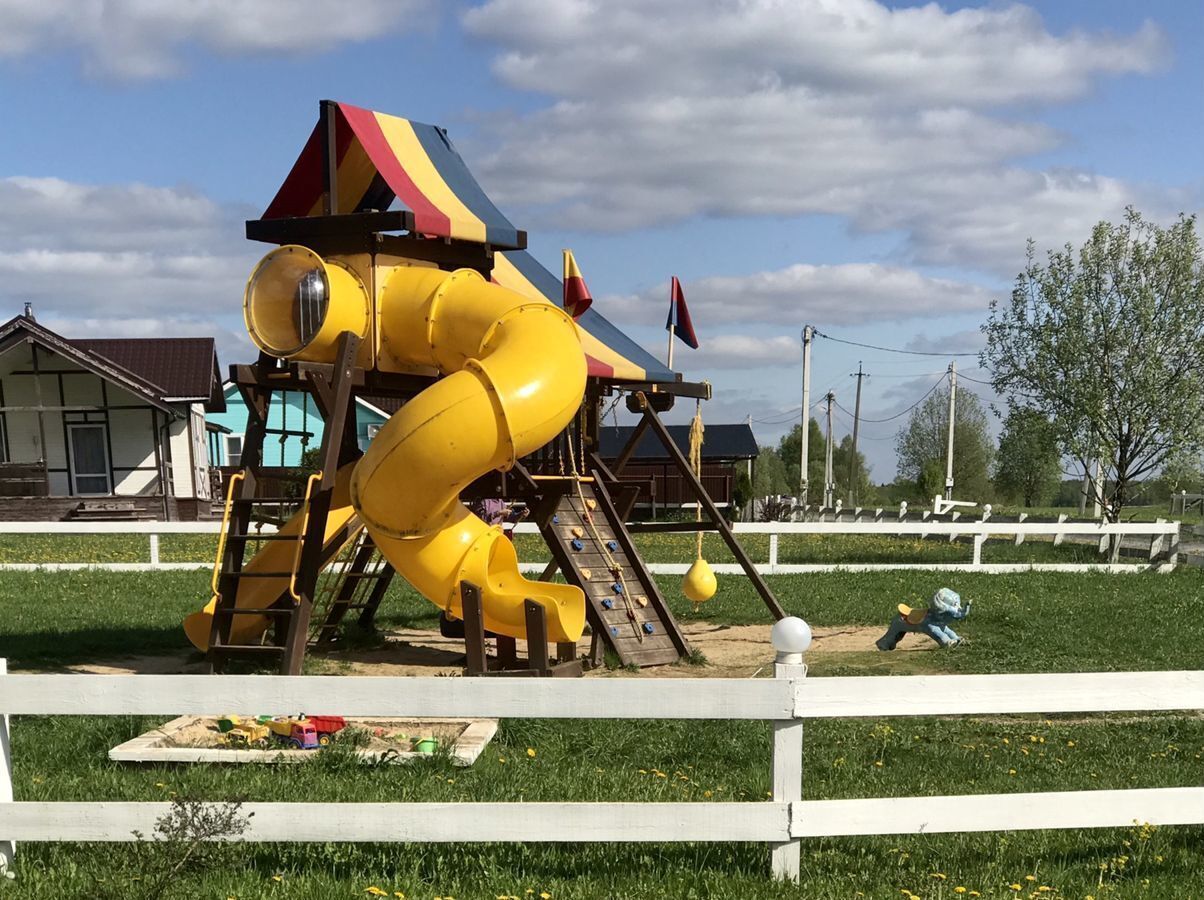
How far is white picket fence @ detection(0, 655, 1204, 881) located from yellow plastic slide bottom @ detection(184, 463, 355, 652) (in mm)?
5363

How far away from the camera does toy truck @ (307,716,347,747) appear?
659 cm

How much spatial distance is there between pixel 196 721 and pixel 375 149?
195 inches

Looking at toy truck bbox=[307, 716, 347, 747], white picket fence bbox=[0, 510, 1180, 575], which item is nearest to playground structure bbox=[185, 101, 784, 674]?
toy truck bbox=[307, 716, 347, 747]

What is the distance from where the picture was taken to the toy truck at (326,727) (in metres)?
6.59

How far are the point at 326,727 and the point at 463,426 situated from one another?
2197 millimetres

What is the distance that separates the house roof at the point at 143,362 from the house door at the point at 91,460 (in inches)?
81.7

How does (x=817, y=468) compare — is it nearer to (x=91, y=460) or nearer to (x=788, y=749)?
(x=91, y=460)

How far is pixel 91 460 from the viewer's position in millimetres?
32188

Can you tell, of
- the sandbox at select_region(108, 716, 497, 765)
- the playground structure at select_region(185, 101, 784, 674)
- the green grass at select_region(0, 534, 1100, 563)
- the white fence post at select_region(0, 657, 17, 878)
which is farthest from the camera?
the green grass at select_region(0, 534, 1100, 563)

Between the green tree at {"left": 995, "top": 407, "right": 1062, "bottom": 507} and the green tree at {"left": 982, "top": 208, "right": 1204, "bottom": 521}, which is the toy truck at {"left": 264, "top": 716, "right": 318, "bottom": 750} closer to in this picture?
the green tree at {"left": 982, "top": 208, "right": 1204, "bottom": 521}

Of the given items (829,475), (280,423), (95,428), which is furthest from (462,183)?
(829,475)

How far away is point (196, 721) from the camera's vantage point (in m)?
7.25

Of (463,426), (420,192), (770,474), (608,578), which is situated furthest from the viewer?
(770,474)

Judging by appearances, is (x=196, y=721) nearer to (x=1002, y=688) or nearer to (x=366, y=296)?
(x=366, y=296)
